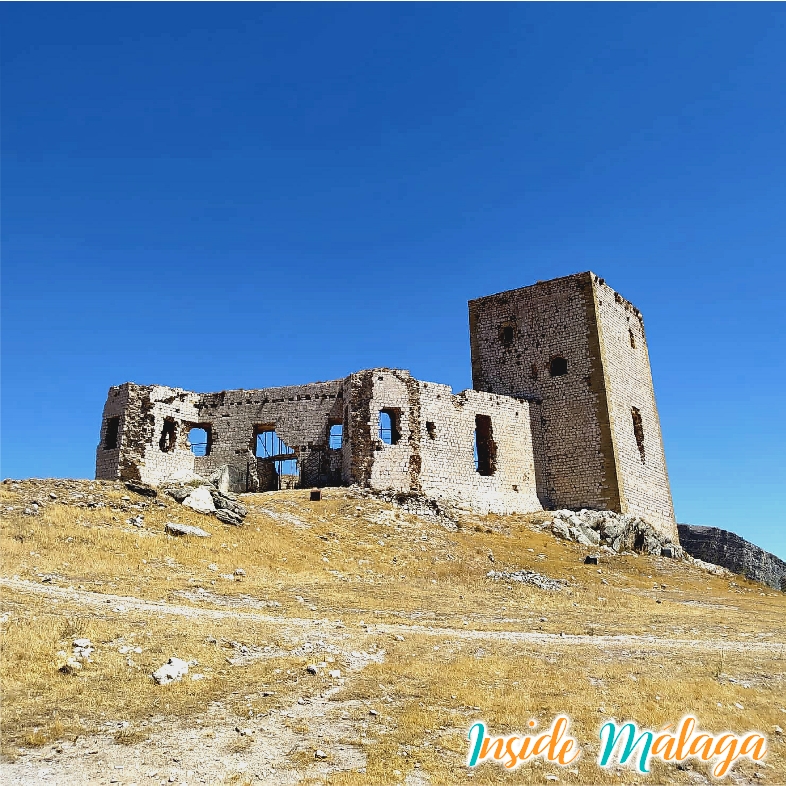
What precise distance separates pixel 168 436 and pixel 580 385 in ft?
62.5

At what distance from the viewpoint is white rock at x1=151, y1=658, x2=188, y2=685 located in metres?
7.76

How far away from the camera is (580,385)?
2923 centimetres

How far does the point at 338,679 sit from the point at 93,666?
3.08 metres

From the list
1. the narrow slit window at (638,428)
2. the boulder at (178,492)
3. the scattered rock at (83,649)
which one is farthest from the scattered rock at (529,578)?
the narrow slit window at (638,428)

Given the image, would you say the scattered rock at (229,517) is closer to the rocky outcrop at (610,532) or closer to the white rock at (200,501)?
the white rock at (200,501)

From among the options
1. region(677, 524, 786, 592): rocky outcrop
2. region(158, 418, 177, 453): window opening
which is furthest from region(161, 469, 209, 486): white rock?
region(677, 524, 786, 592): rocky outcrop

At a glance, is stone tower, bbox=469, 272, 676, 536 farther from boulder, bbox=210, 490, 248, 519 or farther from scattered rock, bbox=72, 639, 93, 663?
scattered rock, bbox=72, 639, 93, 663

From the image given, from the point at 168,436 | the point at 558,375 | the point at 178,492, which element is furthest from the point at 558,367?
the point at 168,436

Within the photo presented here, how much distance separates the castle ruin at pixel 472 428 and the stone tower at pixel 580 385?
6 cm

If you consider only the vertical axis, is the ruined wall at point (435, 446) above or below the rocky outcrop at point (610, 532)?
above

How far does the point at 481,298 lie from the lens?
32906 mm

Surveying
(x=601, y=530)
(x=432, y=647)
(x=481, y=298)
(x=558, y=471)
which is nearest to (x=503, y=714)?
(x=432, y=647)

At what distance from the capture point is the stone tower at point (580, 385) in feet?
92.8

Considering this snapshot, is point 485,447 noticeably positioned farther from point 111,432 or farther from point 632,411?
point 111,432
